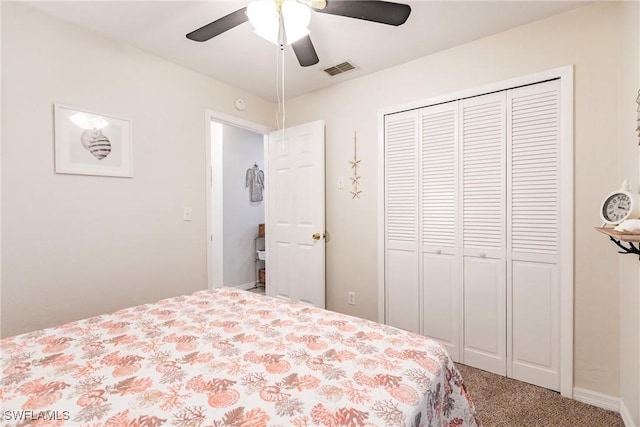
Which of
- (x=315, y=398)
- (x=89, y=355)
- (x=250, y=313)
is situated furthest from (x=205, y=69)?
(x=315, y=398)

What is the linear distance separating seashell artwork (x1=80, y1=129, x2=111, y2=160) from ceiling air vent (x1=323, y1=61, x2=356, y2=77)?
1.83 m

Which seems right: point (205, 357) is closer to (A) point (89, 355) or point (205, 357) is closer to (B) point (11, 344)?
(A) point (89, 355)

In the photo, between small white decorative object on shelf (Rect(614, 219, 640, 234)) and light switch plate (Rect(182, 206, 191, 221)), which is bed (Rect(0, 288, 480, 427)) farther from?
light switch plate (Rect(182, 206, 191, 221))

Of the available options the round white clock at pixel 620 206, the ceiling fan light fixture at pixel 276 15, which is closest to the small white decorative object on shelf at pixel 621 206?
the round white clock at pixel 620 206

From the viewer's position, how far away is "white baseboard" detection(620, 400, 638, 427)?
1547mm

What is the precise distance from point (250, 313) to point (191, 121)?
189cm

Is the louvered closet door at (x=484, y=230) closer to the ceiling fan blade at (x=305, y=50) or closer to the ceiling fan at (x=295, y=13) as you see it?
the ceiling fan at (x=295, y=13)

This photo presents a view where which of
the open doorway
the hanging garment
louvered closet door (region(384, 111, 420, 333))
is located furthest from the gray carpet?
the hanging garment

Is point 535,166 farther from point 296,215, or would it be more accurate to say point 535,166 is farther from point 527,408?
point 296,215

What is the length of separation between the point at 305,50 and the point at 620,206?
1.93 m

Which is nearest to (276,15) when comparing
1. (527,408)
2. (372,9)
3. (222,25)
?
(222,25)

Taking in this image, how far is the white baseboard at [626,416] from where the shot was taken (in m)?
1.55

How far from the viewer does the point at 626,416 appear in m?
1.62

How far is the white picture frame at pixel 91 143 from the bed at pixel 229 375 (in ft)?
3.71
